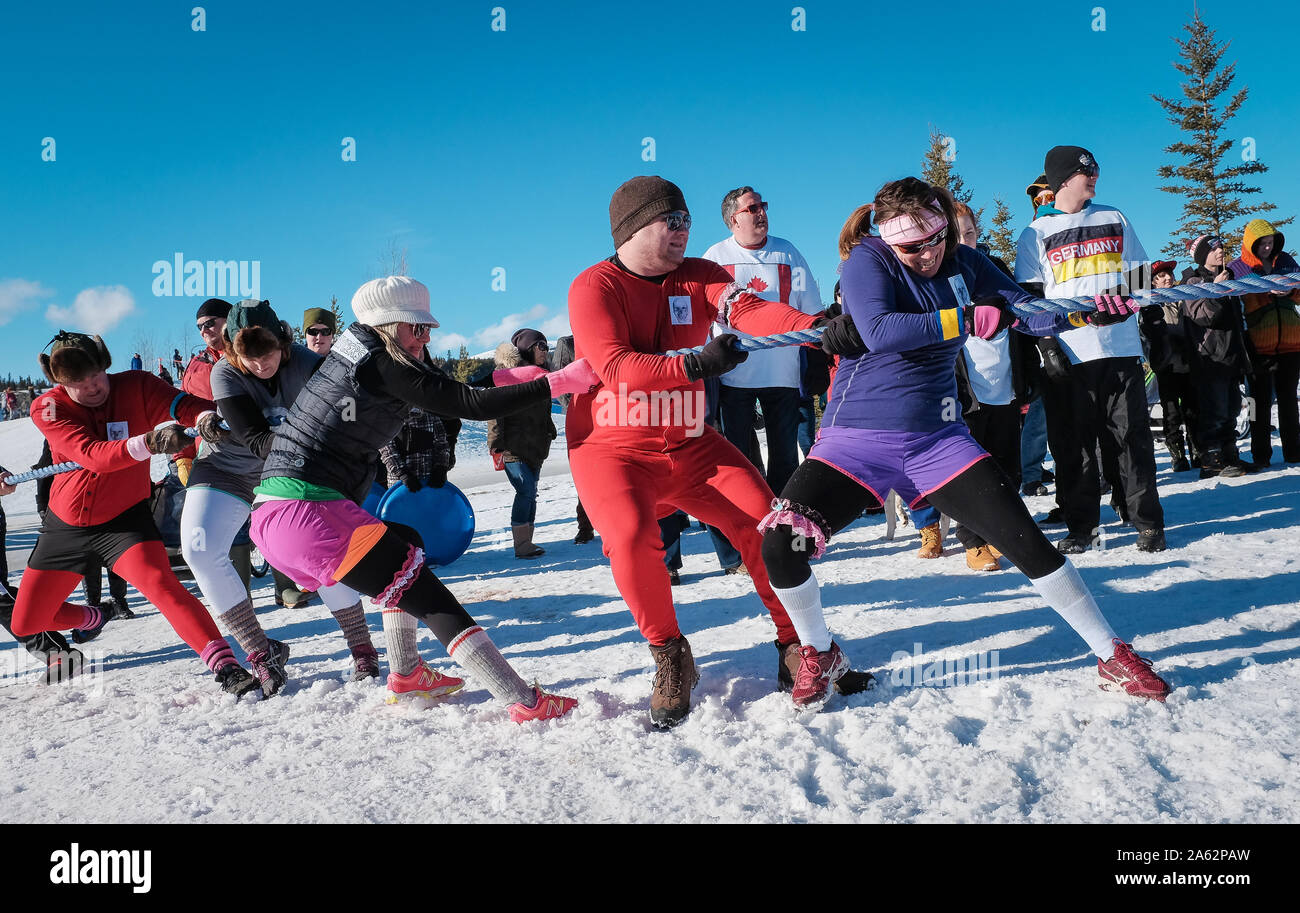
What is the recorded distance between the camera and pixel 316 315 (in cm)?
609

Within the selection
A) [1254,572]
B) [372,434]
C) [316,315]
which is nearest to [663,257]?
[372,434]

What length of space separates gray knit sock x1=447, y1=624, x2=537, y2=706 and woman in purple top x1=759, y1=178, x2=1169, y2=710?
3.53 feet

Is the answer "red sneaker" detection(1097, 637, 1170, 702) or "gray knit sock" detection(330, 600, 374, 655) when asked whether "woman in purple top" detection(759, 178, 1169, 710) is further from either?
"gray knit sock" detection(330, 600, 374, 655)

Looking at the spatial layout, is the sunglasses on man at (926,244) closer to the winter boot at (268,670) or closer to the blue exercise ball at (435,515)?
the blue exercise ball at (435,515)

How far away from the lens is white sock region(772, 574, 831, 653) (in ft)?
9.98

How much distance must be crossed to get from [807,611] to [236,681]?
2.66 m

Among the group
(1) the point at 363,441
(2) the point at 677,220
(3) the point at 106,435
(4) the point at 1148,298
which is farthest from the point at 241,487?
(4) the point at 1148,298

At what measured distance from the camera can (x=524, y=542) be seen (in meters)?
7.00

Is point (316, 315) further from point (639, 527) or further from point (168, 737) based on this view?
point (639, 527)

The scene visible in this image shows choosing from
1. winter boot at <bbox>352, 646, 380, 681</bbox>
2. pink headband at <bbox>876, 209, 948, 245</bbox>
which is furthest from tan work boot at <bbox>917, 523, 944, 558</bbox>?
winter boot at <bbox>352, 646, 380, 681</bbox>
